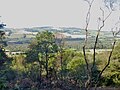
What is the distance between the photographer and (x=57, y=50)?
36781 millimetres

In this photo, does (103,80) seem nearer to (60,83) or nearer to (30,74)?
(60,83)

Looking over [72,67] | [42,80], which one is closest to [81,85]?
[72,67]

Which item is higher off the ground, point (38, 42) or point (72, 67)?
point (38, 42)

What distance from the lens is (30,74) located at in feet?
122

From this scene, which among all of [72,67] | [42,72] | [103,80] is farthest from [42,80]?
[103,80]

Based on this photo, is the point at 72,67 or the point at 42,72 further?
the point at 42,72

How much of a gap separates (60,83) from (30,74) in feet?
11.6

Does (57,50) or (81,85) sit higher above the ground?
(57,50)

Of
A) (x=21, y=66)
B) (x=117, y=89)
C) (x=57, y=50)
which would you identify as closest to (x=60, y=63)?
(x=57, y=50)

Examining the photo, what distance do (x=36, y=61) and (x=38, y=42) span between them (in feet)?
6.83

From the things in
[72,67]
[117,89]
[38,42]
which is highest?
[38,42]

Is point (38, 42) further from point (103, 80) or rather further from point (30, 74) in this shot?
point (103, 80)

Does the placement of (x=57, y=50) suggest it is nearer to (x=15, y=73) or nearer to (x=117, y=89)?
(x=15, y=73)

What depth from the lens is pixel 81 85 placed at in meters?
35.6
